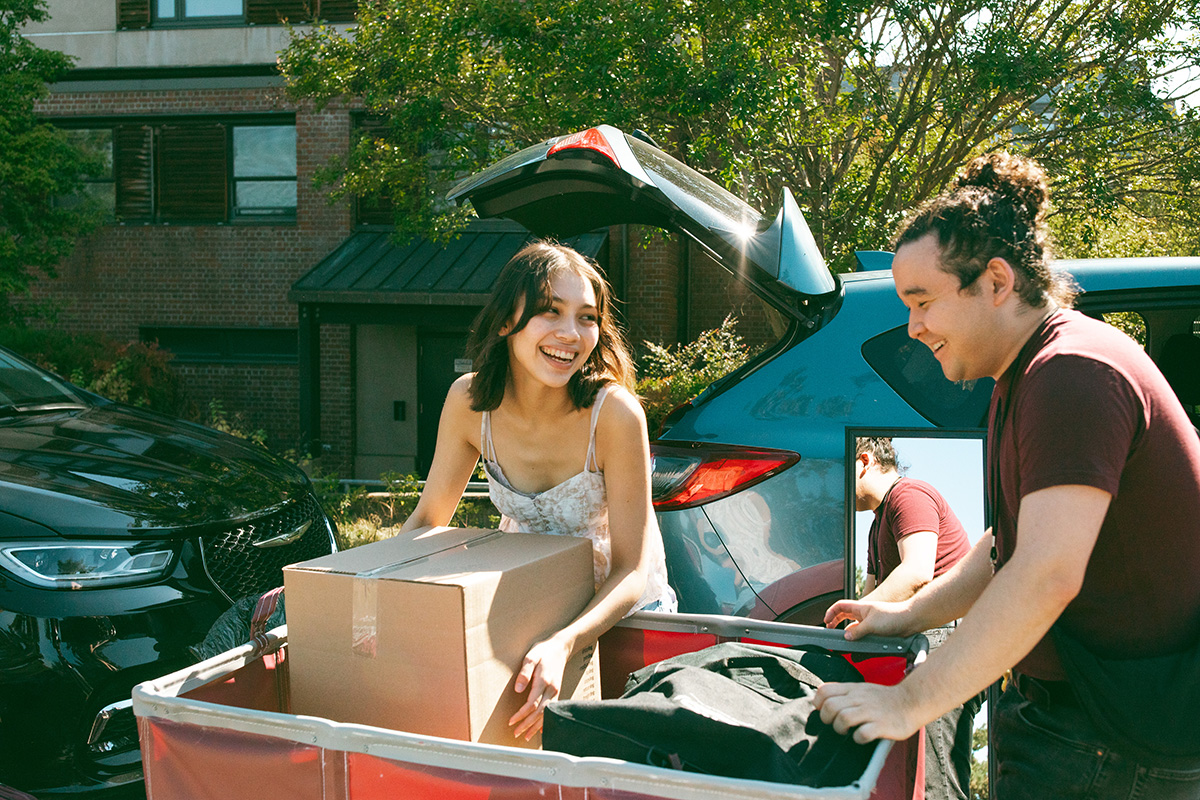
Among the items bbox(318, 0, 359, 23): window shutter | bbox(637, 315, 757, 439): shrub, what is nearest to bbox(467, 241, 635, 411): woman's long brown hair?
bbox(637, 315, 757, 439): shrub

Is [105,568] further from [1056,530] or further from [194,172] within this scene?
[194,172]

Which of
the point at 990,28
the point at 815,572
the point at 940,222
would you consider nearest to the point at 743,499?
the point at 815,572

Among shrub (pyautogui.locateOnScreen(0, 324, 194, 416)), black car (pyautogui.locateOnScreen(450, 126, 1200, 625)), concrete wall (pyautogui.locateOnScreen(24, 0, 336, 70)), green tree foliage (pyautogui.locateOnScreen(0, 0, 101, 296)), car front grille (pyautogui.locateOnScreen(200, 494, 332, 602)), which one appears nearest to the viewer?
black car (pyautogui.locateOnScreen(450, 126, 1200, 625))

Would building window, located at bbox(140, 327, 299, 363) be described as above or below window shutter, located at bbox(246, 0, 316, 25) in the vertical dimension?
below

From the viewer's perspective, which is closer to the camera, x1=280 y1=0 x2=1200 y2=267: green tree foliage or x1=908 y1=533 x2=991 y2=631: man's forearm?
x1=908 y1=533 x2=991 y2=631: man's forearm

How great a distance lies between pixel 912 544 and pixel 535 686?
123cm

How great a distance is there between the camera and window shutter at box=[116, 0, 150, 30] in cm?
1478

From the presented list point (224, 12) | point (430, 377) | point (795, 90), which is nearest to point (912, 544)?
point (795, 90)

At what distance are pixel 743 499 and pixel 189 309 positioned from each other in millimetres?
13910

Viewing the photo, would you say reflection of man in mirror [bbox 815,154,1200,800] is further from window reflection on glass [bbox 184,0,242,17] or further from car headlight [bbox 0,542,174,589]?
window reflection on glass [bbox 184,0,242,17]

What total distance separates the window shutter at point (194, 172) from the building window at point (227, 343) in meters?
1.76

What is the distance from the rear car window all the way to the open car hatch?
0.79 ft

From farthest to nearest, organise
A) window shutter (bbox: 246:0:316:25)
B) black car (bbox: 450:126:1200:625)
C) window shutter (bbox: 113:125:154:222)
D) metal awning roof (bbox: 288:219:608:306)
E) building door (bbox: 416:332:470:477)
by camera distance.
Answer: window shutter (bbox: 113:125:154:222) → building door (bbox: 416:332:470:477) → window shutter (bbox: 246:0:316:25) → metal awning roof (bbox: 288:219:608:306) → black car (bbox: 450:126:1200:625)

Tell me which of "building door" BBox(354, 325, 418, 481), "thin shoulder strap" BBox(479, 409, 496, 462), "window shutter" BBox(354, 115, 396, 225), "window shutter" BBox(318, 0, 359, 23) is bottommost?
"building door" BBox(354, 325, 418, 481)
